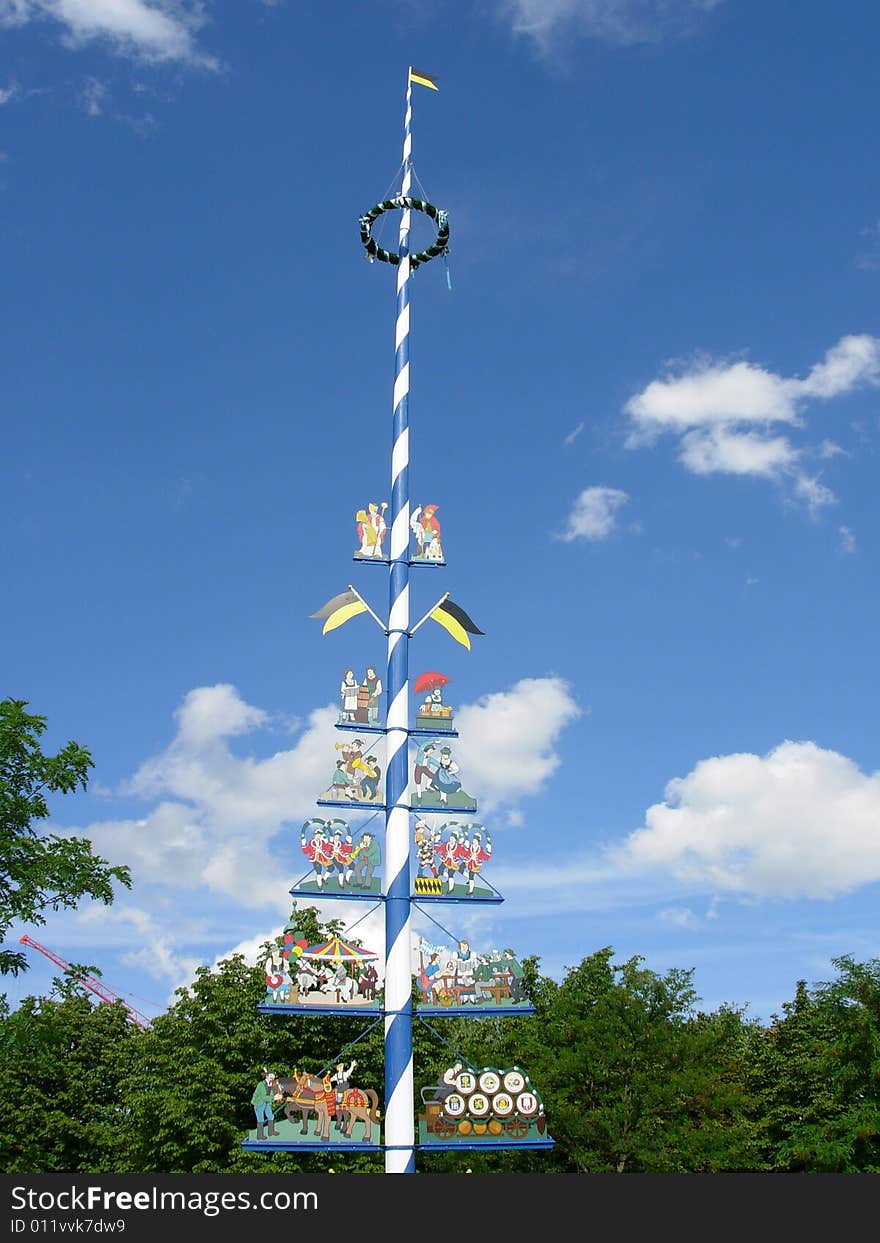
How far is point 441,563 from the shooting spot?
69.4 ft

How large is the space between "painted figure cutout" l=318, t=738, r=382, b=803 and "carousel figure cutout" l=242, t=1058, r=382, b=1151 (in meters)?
4.60

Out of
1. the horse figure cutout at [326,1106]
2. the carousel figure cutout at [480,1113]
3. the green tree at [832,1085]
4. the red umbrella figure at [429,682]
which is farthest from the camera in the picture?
the green tree at [832,1085]

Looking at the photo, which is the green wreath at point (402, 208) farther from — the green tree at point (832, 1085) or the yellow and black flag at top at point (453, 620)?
the green tree at point (832, 1085)

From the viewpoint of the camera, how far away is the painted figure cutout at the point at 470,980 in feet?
60.5

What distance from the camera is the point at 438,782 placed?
19.6 m

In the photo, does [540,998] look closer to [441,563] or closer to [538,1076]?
[538,1076]

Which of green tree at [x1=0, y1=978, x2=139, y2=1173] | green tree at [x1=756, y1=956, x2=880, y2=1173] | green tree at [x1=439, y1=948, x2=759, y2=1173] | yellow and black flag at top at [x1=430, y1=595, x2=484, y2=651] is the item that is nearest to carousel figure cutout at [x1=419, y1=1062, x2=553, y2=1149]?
yellow and black flag at top at [x1=430, y1=595, x2=484, y2=651]

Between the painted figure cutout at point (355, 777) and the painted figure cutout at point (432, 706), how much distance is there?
46.9 inches

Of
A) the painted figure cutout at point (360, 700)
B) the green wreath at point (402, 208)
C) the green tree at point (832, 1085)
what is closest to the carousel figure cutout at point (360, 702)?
the painted figure cutout at point (360, 700)

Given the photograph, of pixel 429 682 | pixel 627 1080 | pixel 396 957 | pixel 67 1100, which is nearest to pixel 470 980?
pixel 396 957

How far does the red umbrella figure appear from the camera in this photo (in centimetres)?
2044

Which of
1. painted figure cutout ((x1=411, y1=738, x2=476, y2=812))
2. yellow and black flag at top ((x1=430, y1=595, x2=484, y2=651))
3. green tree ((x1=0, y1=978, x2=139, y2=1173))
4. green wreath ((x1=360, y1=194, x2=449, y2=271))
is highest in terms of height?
green wreath ((x1=360, y1=194, x2=449, y2=271))

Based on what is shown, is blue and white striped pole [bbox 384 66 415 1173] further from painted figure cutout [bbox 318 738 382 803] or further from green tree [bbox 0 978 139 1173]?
green tree [bbox 0 978 139 1173]

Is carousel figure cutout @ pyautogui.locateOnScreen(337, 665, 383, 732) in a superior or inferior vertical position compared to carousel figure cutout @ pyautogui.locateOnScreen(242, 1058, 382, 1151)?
superior
